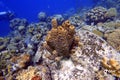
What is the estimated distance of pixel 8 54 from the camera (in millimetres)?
6922

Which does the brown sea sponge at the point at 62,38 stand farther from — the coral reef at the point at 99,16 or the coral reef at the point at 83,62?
the coral reef at the point at 99,16

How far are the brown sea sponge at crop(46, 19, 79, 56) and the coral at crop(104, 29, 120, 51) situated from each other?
2518mm

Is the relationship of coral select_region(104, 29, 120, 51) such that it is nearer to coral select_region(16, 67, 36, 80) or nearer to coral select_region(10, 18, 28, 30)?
coral select_region(16, 67, 36, 80)

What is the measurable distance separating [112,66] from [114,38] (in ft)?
9.78

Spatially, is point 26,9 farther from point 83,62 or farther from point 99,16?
point 83,62

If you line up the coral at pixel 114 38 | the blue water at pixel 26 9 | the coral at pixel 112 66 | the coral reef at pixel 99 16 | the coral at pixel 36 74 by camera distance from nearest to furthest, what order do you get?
the coral at pixel 112 66
the coral at pixel 36 74
the coral at pixel 114 38
the coral reef at pixel 99 16
the blue water at pixel 26 9

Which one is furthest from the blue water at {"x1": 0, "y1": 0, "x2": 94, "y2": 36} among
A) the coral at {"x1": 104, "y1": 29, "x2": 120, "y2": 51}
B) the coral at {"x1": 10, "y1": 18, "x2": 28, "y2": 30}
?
the coral at {"x1": 104, "y1": 29, "x2": 120, "y2": 51}

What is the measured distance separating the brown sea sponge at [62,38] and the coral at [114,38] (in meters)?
2.52

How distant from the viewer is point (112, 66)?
398 centimetres

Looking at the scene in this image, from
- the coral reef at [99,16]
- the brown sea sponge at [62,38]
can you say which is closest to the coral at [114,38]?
the brown sea sponge at [62,38]

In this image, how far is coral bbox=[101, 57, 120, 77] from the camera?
3.91 m

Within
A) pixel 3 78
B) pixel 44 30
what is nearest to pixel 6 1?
pixel 44 30

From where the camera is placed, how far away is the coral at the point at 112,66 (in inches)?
154

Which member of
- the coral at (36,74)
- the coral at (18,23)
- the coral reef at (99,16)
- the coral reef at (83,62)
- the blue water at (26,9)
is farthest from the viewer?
the blue water at (26,9)
